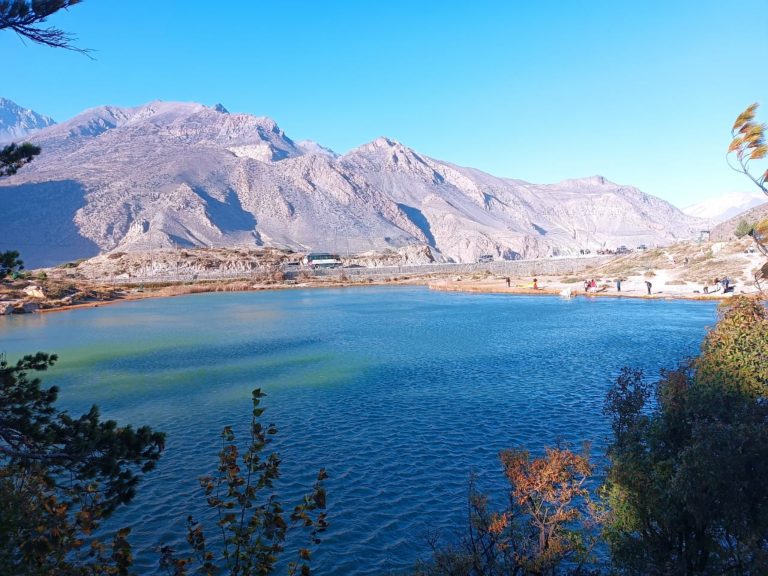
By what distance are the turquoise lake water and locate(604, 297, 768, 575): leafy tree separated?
499 cm

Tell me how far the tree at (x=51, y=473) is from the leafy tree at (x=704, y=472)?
8190 millimetres

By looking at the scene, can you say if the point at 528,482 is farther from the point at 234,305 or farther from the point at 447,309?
the point at 234,305

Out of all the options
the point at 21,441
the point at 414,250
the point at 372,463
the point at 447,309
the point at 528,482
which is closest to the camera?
the point at 21,441

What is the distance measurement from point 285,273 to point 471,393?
10632 cm

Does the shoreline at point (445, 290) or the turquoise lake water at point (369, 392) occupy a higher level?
the shoreline at point (445, 290)

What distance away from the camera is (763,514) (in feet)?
25.1

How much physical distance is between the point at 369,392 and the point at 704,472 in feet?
63.4

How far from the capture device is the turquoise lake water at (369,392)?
14.0m

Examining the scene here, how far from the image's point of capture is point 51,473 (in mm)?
8297

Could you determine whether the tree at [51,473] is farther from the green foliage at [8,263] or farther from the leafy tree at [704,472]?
the leafy tree at [704,472]

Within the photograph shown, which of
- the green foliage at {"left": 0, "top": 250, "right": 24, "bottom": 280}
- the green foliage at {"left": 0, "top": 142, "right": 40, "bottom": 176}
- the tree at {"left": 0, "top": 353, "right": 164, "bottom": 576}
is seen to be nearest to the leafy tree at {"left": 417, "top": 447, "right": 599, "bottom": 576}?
the tree at {"left": 0, "top": 353, "right": 164, "bottom": 576}

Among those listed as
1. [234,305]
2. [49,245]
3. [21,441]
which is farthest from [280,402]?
[49,245]

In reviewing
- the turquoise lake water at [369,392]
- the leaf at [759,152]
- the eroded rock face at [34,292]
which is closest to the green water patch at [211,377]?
the turquoise lake water at [369,392]

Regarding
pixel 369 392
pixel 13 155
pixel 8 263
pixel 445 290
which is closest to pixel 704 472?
pixel 8 263
